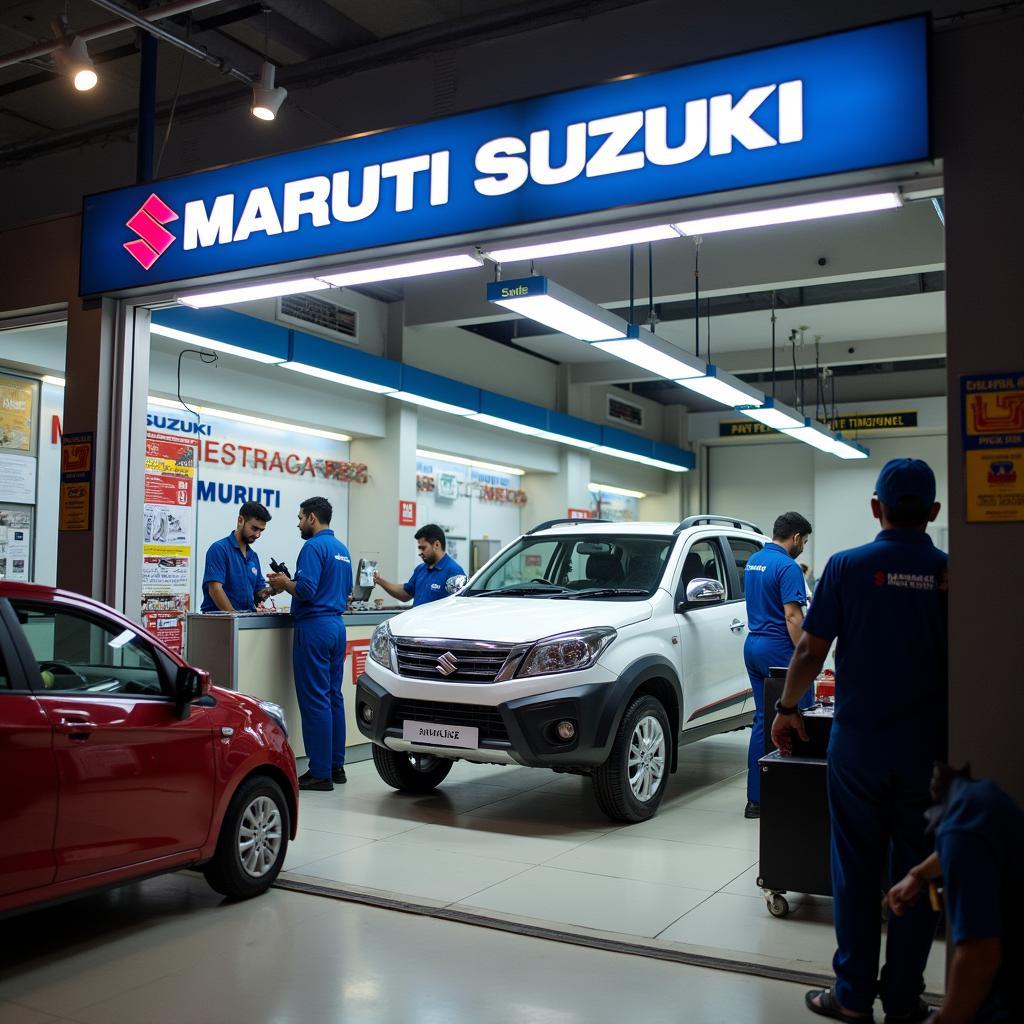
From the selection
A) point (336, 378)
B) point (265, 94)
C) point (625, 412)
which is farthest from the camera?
point (625, 412)

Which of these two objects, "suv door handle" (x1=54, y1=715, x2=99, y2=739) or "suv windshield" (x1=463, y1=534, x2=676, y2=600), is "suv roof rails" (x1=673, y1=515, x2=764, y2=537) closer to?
"suv windshield" (x1=463, y1=534, x2=676, y2=600)

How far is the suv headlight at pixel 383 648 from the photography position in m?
6.24

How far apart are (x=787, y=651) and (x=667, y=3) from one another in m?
4.53

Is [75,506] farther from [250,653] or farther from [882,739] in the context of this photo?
[882,739]

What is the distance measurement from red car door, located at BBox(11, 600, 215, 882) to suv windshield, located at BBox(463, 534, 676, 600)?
9.34ft

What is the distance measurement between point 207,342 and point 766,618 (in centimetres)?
487

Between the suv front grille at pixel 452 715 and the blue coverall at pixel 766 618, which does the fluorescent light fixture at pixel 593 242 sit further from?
the suv front grille at pixel 452 715

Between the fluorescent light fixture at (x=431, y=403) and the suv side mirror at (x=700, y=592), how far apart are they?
5.27m

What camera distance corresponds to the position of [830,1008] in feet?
11.0

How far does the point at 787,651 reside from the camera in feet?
20.0

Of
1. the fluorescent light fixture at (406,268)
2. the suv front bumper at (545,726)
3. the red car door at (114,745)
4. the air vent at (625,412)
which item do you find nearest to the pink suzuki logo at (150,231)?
the fluorescent light fixture at (406,268)

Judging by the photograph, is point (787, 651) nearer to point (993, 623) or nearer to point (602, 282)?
point (993, 623)

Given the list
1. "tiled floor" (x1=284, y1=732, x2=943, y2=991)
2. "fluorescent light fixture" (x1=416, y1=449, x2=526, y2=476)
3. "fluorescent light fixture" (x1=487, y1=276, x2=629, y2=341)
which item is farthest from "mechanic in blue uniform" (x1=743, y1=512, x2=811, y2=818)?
"fluorescent light fixture" (x1=416, y1=449, x2=526, y2=476)

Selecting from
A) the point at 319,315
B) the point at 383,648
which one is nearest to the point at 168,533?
the point at 319,315
